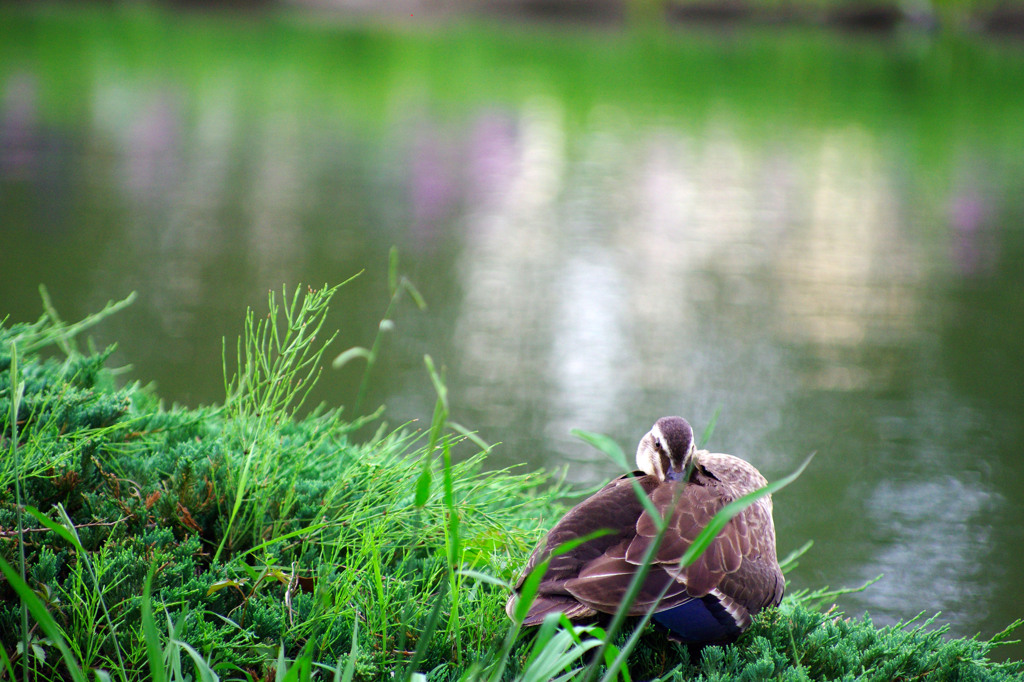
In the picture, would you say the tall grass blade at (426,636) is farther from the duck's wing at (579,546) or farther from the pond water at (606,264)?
the pond water at (606,264)

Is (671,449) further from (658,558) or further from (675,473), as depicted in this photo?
(658,558)

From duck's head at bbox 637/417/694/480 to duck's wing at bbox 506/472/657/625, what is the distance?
16cm

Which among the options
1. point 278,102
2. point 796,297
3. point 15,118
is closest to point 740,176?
point 796,297

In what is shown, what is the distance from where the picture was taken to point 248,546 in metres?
2.35

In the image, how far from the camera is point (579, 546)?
6.93 feet

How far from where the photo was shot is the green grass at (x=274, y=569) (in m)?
1.95

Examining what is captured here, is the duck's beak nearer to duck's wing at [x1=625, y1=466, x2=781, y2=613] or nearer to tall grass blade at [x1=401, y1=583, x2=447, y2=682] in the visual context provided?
duck's wing at [x1=625, y1=466, x2=781, y2=613]

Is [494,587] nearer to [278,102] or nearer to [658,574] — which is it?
[658,574]

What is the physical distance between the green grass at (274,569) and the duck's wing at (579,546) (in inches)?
4.2

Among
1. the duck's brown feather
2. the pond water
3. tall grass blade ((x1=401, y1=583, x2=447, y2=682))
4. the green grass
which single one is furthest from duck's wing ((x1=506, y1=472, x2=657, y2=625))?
the pond water

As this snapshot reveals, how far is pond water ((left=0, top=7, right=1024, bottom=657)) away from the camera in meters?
4.20

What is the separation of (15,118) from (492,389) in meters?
7.59

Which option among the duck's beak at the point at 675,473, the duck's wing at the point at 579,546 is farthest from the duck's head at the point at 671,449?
the duck's wing at the point at 579,546

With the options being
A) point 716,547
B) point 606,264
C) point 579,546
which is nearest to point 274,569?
point 579,546
